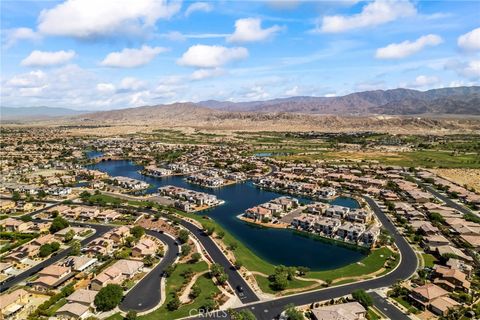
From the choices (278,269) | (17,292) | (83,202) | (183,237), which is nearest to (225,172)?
(83,202)

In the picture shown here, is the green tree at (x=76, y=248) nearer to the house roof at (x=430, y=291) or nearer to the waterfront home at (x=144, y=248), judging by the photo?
the waterfront home at (x=144, y=248)

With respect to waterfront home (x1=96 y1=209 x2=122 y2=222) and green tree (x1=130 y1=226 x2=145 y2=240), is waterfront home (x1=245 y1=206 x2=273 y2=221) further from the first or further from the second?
waterfront home (x1=96 y1=209 x2=122 y2=222)

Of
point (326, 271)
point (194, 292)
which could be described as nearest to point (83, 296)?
point (194, 292)

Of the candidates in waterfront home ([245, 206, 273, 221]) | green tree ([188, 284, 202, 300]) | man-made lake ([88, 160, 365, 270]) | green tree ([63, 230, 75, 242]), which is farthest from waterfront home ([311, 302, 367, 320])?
green tree ([63, 230, 75, 242])

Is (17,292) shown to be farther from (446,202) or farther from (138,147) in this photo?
(138,147)

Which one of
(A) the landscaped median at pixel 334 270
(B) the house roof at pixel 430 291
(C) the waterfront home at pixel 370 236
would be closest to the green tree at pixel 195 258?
(A) the landscaped median at pixel 334 270

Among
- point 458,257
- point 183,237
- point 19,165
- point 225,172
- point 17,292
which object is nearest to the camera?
point 17,292

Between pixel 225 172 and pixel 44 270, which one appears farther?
pixel 225 172
